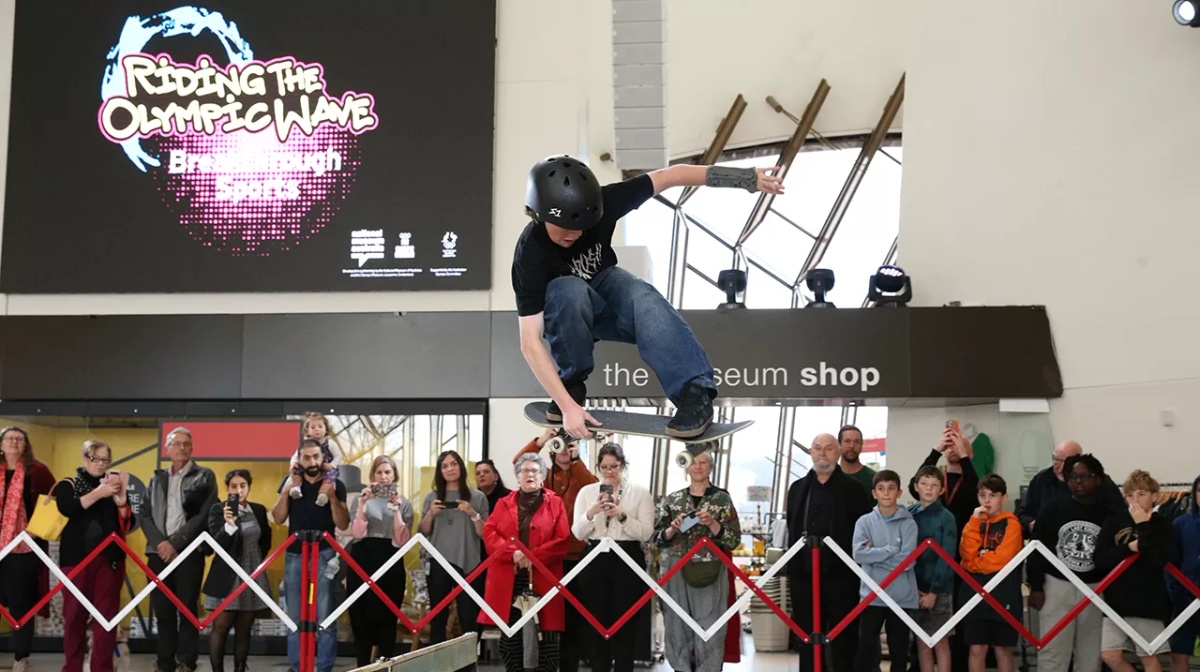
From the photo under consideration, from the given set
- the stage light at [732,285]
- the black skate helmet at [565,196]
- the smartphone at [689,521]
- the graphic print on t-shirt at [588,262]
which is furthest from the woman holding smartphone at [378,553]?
the black skate helmet at [565,196]

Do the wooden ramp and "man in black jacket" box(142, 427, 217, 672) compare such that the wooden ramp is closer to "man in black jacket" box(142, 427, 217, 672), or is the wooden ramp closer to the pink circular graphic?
"man in black jacket" box(142, 427, 217, 672)

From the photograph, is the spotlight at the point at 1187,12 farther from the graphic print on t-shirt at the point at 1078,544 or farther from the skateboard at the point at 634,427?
the skateboard at the point at 634,427

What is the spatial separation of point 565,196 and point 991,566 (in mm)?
4147

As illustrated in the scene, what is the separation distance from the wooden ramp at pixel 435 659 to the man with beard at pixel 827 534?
255 cm

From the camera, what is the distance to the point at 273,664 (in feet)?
26.6

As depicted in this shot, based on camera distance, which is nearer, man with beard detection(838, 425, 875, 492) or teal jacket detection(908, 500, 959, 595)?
teal jacket detection(908, 500, 959, 595)

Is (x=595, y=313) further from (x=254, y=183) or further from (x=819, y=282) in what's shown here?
(x=254, y=183)

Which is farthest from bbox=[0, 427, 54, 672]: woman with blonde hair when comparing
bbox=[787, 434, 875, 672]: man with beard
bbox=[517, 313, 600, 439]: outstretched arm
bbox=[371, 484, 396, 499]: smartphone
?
bbox=[517, 313, 600, 439]: outstretched arm

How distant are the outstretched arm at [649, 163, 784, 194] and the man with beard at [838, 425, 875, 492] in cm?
391

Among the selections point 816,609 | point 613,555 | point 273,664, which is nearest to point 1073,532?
point 816,609

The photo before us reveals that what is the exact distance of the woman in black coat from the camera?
698 centimetres

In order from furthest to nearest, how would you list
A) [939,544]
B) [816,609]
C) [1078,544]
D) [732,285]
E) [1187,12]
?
[732,285]
[1187,12]
[939,544]
[816,609]
[1078,544]

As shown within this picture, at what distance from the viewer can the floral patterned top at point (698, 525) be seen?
657cm

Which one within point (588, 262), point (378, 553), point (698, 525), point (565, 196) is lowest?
point (378, 553)
